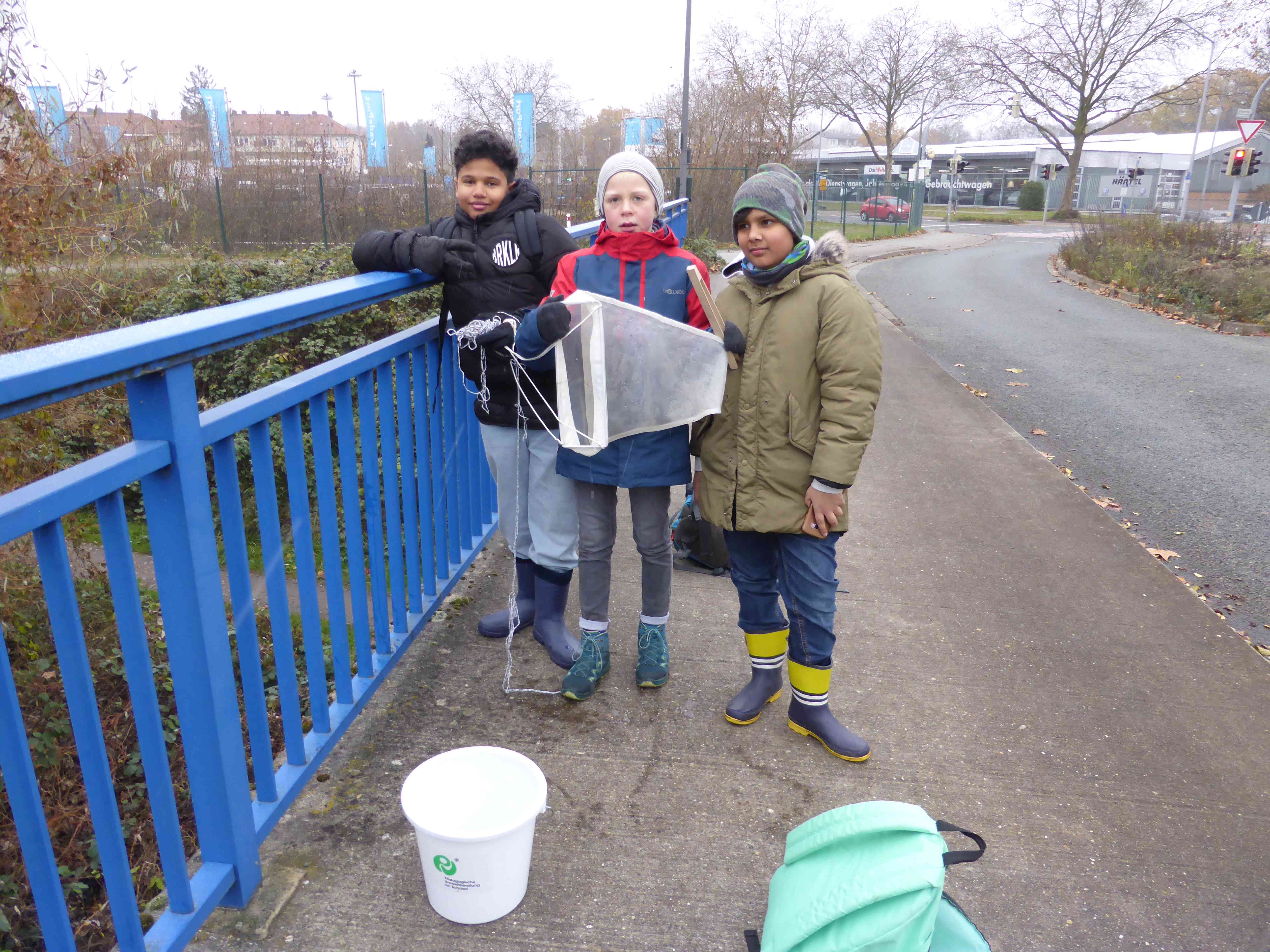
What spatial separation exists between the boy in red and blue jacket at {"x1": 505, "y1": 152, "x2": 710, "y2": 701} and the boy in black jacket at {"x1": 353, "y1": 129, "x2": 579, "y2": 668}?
0.38 feet

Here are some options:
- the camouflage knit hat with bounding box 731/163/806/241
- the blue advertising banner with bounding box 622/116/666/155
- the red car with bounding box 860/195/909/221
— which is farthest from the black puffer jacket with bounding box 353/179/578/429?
the red car with bounding box 860/195/909/221

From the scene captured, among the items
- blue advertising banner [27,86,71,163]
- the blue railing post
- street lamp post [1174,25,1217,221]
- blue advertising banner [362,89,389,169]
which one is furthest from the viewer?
blue advertising banner [362,89,389,169]

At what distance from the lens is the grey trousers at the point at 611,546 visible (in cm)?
278

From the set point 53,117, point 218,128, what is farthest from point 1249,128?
point 53,117

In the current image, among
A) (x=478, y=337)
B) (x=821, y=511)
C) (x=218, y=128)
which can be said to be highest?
(x=218, y=128)

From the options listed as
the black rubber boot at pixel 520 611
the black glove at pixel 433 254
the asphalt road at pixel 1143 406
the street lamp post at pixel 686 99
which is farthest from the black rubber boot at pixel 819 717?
the street lamp post at pixel 686 99

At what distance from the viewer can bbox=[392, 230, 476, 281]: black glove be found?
100 inches

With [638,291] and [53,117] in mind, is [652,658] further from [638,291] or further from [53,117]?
[53,117]

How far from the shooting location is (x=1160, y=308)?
43.3 feet

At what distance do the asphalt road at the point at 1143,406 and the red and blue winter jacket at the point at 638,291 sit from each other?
228 cm

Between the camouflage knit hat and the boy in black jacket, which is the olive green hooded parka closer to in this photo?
the camouflage knit hat

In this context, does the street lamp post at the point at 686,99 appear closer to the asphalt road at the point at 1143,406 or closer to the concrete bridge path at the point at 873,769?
the asphalt road at the point at 1143,406

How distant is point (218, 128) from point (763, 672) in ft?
77.2

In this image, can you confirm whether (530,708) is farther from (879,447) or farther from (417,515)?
A: (879,447)
